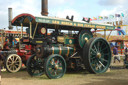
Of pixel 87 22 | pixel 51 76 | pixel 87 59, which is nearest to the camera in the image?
pixel 51 76

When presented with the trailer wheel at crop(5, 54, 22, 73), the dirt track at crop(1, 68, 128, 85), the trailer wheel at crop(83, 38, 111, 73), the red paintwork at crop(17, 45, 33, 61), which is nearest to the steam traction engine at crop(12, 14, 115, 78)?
the trailer wheel at crop(83, 38, 111, 73)

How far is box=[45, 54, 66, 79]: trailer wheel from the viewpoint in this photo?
6.40 metres

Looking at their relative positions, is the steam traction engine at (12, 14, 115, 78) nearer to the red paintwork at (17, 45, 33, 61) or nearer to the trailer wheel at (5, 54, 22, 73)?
the red paintwork at (17, 45, 33, 61)

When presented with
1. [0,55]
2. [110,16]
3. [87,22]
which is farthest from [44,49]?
[110,16]

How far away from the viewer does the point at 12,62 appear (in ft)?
29.1

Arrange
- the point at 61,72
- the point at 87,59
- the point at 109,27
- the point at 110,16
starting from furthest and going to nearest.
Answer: the point at 110,16, the point at 109,27, the point at 87,59, the point at 61,72

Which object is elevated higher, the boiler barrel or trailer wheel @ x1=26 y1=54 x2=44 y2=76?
the boiler barrel

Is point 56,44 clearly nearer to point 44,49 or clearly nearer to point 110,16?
point 44,49

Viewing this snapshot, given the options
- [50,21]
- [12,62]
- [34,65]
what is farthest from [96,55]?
[12,62]

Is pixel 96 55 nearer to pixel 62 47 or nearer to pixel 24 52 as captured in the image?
pixel 62 47

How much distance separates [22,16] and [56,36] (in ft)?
5.13

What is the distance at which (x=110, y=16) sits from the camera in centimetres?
3316

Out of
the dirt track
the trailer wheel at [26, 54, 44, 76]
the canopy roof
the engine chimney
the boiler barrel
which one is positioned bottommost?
the dirt track

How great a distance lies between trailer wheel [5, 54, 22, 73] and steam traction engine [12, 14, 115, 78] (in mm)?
941
